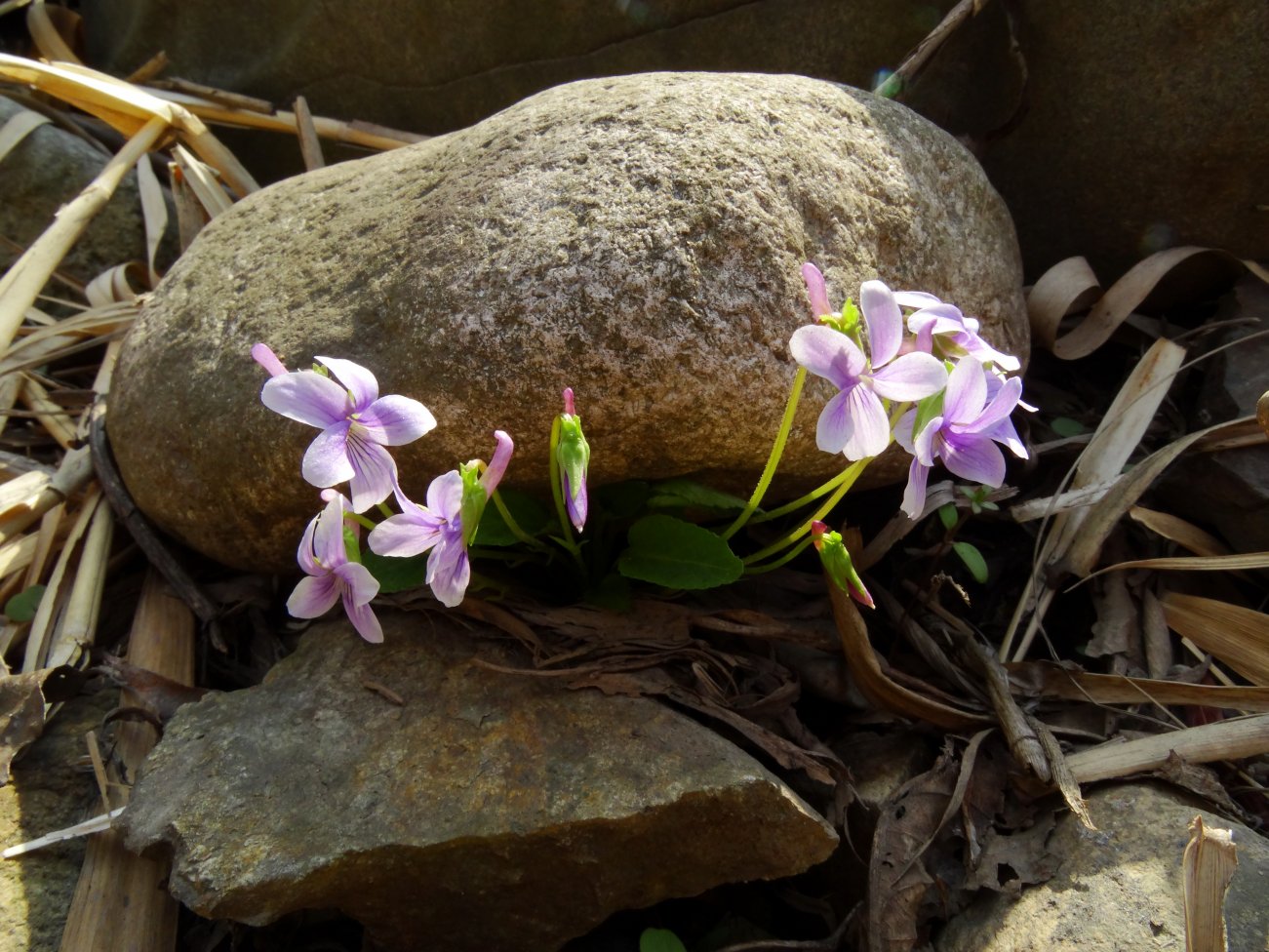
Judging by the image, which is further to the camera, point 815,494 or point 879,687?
point 879,687

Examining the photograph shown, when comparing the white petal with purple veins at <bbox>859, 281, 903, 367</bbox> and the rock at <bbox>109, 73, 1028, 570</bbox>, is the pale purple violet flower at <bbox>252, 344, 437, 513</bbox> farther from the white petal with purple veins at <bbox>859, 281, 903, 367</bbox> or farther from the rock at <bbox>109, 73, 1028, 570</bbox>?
the white petal with purple veins at <bbox>859, 281, 903, 367</bbox>

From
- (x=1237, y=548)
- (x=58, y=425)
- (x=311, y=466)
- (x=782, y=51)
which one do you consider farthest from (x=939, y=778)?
(x=58, y=425)

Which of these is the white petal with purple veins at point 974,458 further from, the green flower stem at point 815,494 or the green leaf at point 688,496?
the green leaf at point 688,496

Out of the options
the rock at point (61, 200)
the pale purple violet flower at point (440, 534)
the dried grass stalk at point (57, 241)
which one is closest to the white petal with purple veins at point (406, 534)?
the pale purple violet flower at point (440, 534)

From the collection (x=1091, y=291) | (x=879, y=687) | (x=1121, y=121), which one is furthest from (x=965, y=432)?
(x=1121, y=121)

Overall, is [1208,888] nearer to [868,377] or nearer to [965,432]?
[965,432]

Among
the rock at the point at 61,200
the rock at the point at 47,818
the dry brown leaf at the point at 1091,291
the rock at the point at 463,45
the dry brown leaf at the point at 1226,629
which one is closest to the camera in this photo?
the rock at the point at 47,818

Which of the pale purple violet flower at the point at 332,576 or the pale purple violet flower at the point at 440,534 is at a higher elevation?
the pale purple violet flower at the point at 440,534

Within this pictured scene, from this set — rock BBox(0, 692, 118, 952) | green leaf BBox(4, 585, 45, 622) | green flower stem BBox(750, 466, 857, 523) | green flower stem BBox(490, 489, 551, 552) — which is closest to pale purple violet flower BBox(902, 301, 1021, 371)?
green flower stem BBox(750, 466, 857, 523)
